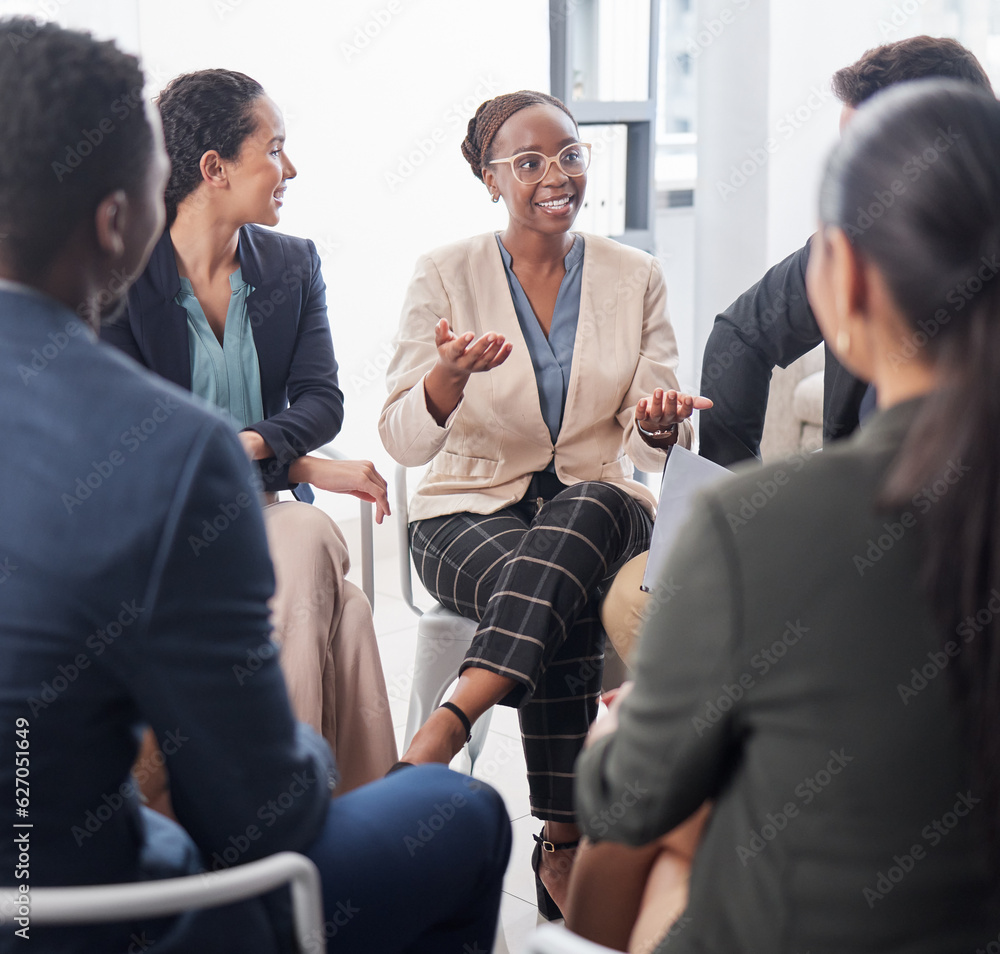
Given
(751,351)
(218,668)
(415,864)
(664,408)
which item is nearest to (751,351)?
(751,351)

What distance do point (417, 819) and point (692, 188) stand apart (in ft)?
13.0

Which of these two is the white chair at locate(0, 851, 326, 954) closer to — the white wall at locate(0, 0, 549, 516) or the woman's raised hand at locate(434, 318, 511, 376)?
the woman's raised hand at locate(434, 318, 511, 376)

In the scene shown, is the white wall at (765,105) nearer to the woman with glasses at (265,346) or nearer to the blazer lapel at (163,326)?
the woman with glasses at (265,346)

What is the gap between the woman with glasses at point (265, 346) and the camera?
1.85 metres

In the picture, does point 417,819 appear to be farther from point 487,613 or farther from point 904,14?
point 904,14

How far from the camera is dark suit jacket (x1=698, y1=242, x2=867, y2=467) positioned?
2.00 m

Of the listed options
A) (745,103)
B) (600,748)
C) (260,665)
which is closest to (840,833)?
(600,748)

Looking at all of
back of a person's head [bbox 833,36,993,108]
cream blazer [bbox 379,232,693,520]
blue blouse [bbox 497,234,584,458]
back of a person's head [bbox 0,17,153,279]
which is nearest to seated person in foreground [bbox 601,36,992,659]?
back of a person's head [bbox 833,36,993,108]

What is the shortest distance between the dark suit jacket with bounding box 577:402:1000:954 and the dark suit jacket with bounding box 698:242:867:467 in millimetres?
1296

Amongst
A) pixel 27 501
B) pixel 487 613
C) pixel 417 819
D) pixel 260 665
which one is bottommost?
pixel 487 613

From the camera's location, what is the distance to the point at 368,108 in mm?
3531

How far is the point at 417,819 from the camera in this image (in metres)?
1.06

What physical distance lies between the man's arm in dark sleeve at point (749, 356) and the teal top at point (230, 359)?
86 centimetres

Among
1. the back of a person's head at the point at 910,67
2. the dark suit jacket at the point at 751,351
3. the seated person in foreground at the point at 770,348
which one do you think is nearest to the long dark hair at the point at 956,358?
the seated person in foreground at the point at 770,348
